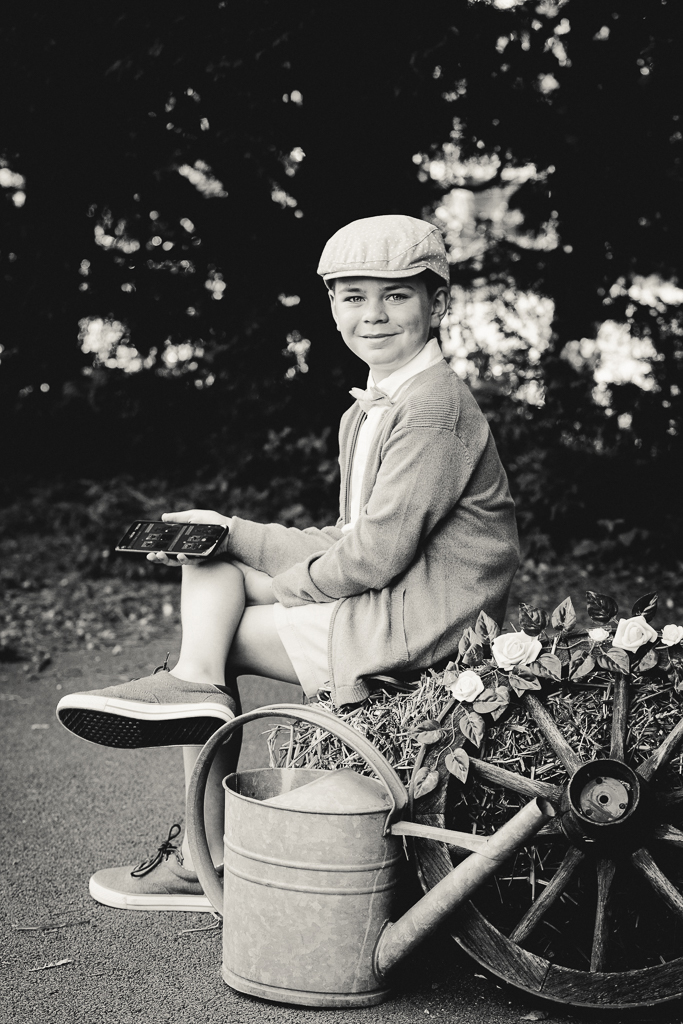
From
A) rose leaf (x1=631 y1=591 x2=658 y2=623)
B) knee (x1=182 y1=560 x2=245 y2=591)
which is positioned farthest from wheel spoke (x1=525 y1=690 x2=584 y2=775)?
knee (x1=182 y1=560 x2=245 y2=591)

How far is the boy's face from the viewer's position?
2.72 meters

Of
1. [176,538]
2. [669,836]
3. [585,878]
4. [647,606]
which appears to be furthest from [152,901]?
[647,606]

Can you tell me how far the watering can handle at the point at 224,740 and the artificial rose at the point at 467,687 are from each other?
223 mm

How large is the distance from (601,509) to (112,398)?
4.14 meters

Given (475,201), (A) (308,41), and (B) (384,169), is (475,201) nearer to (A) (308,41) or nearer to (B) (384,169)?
(B) (384,169)

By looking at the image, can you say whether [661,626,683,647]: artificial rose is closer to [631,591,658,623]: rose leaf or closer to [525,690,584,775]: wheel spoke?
[631,591,658,623]: rose leaf

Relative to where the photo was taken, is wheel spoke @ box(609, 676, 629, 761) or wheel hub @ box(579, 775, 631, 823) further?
wheel spoke @ box(609, 676, 629, 761)

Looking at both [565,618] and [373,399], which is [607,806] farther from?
[373,399]

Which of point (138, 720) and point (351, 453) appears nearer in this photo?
point (138, 720)

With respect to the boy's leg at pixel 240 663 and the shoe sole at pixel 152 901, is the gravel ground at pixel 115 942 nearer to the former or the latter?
the shoe sole at pixel 152 901

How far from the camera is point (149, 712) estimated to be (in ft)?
8.21

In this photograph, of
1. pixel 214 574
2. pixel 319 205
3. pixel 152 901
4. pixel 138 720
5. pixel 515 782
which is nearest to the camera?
pixel 515 782

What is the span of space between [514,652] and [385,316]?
96 centimetres

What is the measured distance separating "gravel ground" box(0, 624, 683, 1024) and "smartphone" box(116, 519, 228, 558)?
3.28ft
